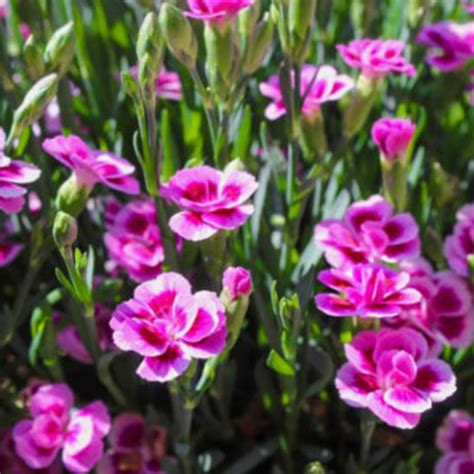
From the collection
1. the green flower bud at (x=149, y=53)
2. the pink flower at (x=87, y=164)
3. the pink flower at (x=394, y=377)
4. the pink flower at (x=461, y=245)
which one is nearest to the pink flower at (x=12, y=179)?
the pink flower at (x=87, y=164)

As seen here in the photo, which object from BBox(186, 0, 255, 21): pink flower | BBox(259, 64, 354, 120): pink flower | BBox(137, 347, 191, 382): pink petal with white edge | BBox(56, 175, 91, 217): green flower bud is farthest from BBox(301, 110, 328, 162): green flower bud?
BBox(137, 347, 191, 382): pink petal with white edge

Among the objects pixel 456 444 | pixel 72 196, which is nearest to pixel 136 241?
pixel 72 196

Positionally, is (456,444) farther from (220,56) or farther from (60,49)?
(60,49)

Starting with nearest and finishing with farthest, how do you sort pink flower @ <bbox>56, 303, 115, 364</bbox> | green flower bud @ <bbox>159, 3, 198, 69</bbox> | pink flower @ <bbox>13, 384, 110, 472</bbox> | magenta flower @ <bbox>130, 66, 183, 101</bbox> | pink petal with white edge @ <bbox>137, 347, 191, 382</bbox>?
1. pink petal with white edge @ <bbox>137, 347, 191, 382</bbox>
2. green flower bud @ <bbox>159, 3, 198, 69</bbox>
3. pink flower @ <bbox>13, 384, 110, 472</bbox>
4. pink flower @ <bbox>56, 303, 115, 364</bbox>
5. magenta flower @ <bbox>130, 66, 183, 101</bbox>

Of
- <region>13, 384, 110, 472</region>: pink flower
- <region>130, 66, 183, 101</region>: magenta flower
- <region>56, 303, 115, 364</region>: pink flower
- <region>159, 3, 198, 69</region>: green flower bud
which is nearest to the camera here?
<region>159, 3, 198, 69</region>: green flower bud

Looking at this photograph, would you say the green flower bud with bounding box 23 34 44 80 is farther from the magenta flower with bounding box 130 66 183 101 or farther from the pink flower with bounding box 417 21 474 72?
the pink flower with bounding box 417 21 474 72

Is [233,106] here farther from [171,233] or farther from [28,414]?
[28,414]

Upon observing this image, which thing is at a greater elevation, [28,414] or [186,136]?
[186,136]

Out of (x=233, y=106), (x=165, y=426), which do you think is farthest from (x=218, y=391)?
(x=233, y=106)
